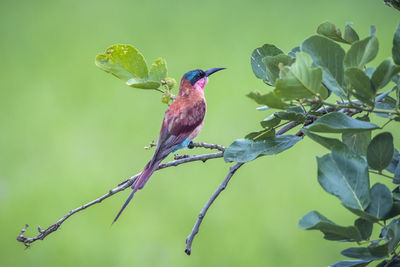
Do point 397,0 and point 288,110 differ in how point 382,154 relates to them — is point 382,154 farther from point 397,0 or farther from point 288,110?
point 397,0

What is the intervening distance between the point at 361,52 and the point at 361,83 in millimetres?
46

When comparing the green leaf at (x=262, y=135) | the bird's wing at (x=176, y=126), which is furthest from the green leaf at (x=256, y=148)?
the bird's wing at (x=176, y=126)

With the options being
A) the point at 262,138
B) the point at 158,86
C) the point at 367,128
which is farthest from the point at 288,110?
the point at 158,86

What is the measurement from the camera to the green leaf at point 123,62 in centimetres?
106

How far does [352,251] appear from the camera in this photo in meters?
0.76

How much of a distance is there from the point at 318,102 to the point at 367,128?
87mm

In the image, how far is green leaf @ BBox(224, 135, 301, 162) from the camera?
0.90m

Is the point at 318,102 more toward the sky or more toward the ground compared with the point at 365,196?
more toward the sky

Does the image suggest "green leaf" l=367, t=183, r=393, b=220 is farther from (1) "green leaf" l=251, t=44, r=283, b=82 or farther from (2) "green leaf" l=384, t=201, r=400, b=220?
(1) "green leaf" l=251, t=44, r=283, b=82

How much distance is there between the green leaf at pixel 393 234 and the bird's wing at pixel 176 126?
101cm

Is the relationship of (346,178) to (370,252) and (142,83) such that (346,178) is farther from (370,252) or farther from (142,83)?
(142,83)

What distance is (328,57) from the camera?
784mm

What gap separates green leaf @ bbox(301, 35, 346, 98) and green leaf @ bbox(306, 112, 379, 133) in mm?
75

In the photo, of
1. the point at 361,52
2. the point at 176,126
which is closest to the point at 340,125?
the point at 361,52
